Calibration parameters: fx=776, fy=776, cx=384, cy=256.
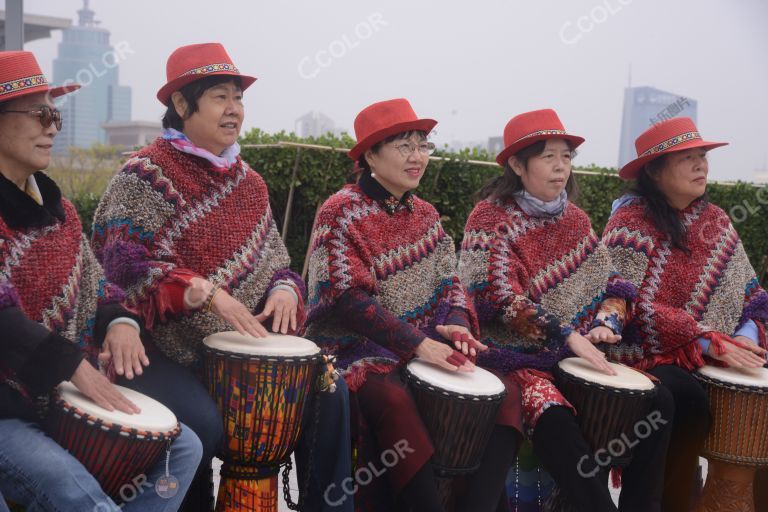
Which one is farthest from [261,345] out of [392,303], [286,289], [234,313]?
[392,303]

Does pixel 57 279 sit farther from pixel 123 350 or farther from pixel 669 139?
pixel 669 139

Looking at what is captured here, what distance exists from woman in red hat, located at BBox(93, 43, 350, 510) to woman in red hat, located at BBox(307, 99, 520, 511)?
0.60 ft

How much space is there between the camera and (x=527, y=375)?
3.58 m

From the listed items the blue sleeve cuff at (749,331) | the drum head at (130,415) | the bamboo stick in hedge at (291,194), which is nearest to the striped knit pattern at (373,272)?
the drum head at (130,415)

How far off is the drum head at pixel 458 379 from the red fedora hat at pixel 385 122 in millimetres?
1039

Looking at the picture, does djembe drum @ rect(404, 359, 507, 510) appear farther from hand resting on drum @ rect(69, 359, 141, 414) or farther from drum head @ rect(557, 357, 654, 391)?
hand resting on drum @ rect(69, 359, 141, 414)

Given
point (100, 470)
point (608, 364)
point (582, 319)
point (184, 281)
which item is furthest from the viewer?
point (582, 319)

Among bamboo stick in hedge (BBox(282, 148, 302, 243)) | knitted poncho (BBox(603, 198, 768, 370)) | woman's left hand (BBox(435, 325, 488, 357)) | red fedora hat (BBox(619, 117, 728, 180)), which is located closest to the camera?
woman's left hand (BBox(435, 325, 488, 357))

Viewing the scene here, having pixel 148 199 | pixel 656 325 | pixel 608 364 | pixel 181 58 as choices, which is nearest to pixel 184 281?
pixel 148 199

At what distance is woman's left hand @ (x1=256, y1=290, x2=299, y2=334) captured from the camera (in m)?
3.19

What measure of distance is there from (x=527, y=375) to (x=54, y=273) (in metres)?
2.08

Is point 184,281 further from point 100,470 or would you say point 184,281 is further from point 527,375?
point 527,375

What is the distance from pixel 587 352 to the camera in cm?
351

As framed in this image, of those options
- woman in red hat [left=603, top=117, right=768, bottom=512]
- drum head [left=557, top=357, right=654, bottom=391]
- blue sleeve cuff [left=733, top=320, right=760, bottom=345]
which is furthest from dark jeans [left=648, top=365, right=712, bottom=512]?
blue sleeve cuff [left=733, top=320, right=760, bottom=345]
